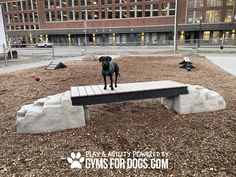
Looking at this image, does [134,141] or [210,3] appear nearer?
[134,141]

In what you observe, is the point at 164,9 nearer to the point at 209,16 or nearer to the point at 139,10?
the point at 139,10

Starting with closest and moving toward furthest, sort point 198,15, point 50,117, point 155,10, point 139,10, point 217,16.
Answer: point 50,117
point 217,16
point 198,15
point 155,10
point 139,10

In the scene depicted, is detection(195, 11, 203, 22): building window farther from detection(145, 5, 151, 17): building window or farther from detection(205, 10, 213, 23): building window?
detection(145, 5, 151, 17): building window

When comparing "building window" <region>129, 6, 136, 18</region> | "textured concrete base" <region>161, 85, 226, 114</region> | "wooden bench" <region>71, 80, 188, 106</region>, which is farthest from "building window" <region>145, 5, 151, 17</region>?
"wooden bench" <region>71, 80, 188, 106</region>

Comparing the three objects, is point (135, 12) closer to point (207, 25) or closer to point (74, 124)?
point (207, 25)

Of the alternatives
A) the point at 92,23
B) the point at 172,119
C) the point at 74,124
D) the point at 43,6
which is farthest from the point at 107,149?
the point at 43,6

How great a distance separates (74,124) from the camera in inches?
165

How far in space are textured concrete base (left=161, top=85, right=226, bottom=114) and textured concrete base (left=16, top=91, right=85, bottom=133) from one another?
2318 mm

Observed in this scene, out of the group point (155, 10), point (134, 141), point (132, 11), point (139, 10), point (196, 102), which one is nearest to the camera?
point (134, 141)

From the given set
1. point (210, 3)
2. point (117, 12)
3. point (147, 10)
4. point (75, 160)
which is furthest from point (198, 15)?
point (75, 160)

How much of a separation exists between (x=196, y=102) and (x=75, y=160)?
319cm

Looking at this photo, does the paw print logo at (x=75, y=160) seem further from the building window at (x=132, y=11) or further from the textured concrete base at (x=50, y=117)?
the building window at (x=132, y=11)

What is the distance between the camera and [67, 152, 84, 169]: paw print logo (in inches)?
123

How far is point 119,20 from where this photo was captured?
49938 millimetres
